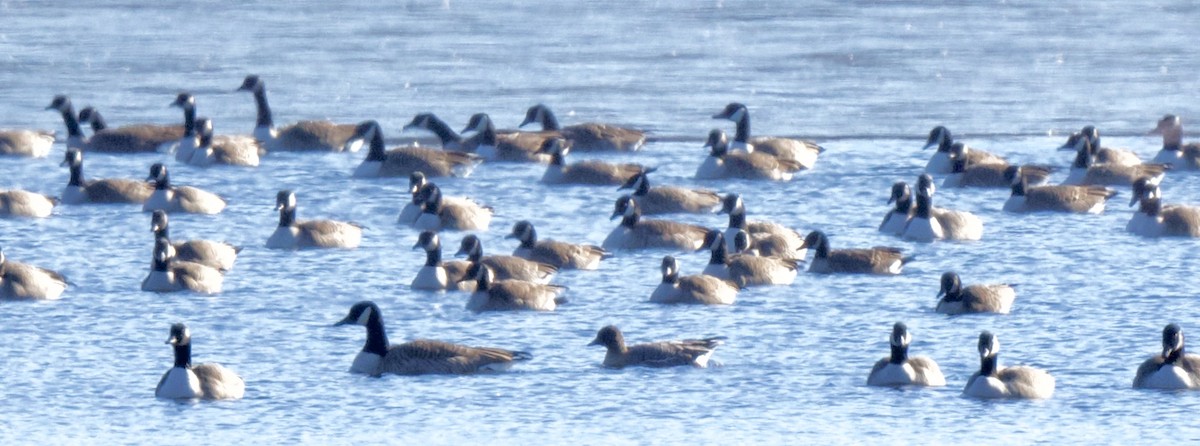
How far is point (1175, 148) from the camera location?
914 inches

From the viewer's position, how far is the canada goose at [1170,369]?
1353 centimetres

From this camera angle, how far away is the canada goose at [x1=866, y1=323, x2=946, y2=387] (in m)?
13.6

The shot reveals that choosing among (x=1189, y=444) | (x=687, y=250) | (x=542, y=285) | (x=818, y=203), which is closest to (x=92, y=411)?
(x=542, y=285)

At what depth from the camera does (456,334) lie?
51.2 ft

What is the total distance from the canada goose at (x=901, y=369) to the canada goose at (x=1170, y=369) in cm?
117

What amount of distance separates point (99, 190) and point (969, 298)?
8804 millimetres

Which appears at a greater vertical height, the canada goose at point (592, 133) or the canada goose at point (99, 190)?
the canada goose at point (592, 133)

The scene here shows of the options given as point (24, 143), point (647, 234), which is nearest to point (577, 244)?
point (647, 234)

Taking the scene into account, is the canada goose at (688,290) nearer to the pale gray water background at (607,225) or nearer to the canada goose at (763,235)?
the pale gray water background at (607,225)

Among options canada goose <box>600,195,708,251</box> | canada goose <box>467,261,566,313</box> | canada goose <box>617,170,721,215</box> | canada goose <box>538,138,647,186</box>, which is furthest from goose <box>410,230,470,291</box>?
canada goose <box>538,138,647,186</box>

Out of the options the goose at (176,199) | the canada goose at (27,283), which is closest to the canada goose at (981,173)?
the goose at (176,199)

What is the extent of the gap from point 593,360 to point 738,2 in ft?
80.0

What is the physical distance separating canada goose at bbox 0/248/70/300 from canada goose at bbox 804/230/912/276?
549cm

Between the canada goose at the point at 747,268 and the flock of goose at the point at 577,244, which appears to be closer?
the flock of goose at the point at 577,244
